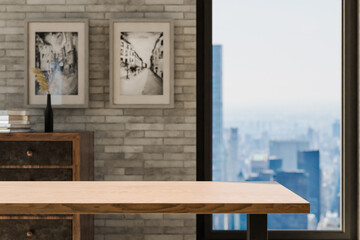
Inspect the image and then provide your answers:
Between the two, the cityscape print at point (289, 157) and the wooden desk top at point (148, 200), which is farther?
the cityscape print at point (289, 157)

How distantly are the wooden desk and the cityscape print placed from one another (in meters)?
1.83

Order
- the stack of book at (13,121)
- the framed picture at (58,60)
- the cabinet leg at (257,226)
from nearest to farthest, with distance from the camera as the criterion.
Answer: the cabinet leg at (257,226)
the stack of book at (13,121)
the framed picture at (58,60)

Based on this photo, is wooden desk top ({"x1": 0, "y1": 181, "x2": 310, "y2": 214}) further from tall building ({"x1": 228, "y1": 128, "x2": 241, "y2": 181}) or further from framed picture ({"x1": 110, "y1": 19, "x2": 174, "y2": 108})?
tall building ({"x1": 228, "y1": 128, "x2": 241, "y2": 181})

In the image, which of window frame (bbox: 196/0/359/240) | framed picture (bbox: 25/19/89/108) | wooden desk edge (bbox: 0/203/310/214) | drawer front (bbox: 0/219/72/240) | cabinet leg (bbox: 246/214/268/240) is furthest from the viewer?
window frame (bbox: 196/0/359/240)

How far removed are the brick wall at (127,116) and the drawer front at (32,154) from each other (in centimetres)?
62

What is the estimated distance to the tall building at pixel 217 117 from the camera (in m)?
3.52

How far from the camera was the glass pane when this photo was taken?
11.6 ft

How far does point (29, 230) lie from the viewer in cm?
268

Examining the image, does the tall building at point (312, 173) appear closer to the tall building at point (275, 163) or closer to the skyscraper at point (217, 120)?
the tall building at point (275, 163)

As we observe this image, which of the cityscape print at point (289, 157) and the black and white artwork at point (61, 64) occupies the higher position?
→ the black and white artwork at point (61, 64)

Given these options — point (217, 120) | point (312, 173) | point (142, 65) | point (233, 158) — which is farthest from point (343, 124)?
point (142, 65)

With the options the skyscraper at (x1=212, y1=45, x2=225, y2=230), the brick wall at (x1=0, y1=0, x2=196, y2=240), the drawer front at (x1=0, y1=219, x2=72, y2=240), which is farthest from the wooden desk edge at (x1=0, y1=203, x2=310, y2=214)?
the skyscraper at (x1=212, y1=45, x2=225, y2=230)

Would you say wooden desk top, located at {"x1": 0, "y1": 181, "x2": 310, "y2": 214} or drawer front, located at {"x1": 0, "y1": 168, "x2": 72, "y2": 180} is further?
drawer front, located at {"x1": 0, "y1": 168, "x2": 72, "y2": 180}

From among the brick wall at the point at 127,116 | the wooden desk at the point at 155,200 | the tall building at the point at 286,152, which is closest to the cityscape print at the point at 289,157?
the tall building at the point at 286,152
